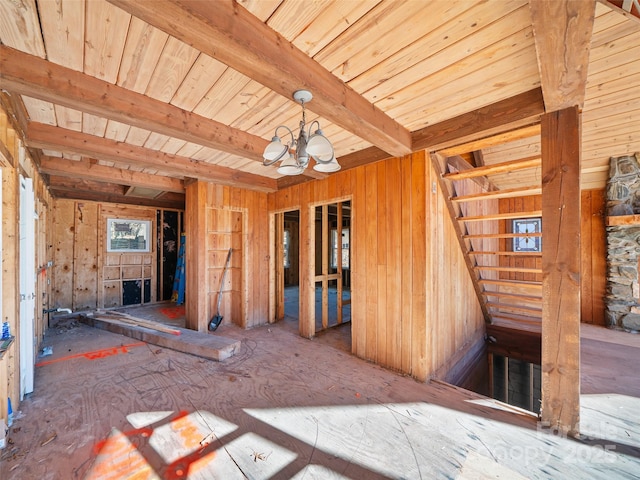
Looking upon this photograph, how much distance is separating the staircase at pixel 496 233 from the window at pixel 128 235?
6502mm

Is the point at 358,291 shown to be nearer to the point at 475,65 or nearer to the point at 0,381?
the point at 475,65

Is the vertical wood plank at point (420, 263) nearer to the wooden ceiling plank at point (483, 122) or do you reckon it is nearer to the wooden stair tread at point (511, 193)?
the wooden ceiling plank at point (483, 122)

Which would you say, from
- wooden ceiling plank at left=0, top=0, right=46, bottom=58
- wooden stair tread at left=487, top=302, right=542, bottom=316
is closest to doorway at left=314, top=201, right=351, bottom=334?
wooden stair tread at left=487, top=302, right=542, bottom=316

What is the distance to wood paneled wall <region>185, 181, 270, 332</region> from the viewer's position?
4.07 m

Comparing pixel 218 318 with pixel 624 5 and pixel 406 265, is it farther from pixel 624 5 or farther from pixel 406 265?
pixel 624 5

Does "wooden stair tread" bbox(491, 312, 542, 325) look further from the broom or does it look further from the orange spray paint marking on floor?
the orange spray paint marking on floor

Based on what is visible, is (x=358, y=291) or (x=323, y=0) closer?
(x=323, y=0)

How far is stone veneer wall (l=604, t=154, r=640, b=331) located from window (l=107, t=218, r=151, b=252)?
914 cm

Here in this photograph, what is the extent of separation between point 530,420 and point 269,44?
10.5 ft

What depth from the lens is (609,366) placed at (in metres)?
3.04

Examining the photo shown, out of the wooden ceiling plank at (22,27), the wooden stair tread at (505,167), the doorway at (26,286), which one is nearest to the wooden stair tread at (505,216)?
the wooden stair tread at (505,167)

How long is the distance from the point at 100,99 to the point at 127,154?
1318 millimetres

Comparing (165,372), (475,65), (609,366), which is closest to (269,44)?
(475,65)

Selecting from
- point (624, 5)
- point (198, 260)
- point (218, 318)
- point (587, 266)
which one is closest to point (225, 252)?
point (198, 260)
